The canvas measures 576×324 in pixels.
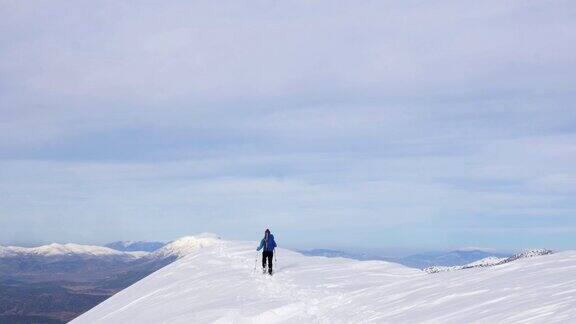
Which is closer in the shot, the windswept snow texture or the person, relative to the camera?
the windswept snow texture

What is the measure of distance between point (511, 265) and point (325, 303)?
809 cm

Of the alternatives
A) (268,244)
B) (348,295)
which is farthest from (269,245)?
(348,295)

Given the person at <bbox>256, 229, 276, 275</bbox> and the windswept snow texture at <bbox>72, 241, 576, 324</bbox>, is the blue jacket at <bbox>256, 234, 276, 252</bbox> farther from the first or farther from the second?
the windswept snow texture at <bbox>72, 241, 576, 324</bbox>

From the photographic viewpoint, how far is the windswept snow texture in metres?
18.6

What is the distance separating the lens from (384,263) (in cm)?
3775

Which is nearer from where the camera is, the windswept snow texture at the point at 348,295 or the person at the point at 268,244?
the windswept snow texture at the point at 348,295

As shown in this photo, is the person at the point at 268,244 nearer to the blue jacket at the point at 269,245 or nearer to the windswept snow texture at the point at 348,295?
the blue jacket at the point at 269,245

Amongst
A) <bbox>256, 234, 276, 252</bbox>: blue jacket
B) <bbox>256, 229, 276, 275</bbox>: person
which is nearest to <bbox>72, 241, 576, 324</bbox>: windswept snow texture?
<bbox>256, 229, 276, 275</bbox>: person

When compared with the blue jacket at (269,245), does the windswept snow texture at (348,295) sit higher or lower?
lower

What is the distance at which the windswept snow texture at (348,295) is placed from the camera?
1858cm

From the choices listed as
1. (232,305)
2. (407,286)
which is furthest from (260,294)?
(407,286)

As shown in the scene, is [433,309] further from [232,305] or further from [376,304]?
[232,305]

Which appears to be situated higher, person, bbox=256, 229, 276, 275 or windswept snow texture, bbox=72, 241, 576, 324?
person, bbox=256, 229, 276, 275

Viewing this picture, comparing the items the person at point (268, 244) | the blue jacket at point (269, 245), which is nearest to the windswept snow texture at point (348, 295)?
the person at point (268, 244)
